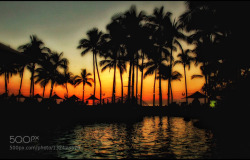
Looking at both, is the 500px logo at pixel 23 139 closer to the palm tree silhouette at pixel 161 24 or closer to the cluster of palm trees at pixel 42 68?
the cluster of palm trees at pixel 42 68

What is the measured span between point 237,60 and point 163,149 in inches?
486

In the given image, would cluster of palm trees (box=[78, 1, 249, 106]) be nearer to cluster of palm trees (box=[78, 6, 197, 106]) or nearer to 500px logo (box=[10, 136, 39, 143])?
cluster of palm trees (box=[78, 6, 197, 106])

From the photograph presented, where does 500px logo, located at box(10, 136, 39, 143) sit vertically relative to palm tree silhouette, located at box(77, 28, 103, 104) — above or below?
below

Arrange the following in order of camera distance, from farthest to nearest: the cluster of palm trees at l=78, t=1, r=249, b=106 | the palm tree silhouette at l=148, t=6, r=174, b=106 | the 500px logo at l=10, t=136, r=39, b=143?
1. the palm tree silhouette at l=148, t=6, r=174, b=106
2. the cluster of palm trees at l=78, t=1, r=249, b=106
3. the 500px logo at l=10, t=136, r=39, b=143

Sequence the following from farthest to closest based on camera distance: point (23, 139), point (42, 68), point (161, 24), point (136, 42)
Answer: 1. point (42, 68)
2. point (161, 24)
3. point (136, 42)
4. point (23, 139)

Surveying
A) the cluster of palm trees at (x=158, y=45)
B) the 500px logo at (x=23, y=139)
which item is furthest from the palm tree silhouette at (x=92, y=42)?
the 500px logo at (x=23, y=139)

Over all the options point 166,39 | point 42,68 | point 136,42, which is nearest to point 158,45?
point 166,39

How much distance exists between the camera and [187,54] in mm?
50750

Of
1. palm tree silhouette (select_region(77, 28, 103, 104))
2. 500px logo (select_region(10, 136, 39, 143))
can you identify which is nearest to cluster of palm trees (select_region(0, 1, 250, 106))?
palm tree silhouette (select_region(77, 28, 103, 104))

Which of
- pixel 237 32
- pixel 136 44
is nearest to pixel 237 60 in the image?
pixel 237 32

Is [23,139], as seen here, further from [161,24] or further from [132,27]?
[161,24]

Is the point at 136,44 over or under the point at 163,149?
over

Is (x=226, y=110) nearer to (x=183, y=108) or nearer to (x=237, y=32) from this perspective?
(x=237, y=32)

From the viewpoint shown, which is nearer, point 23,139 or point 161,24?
point 23,139
